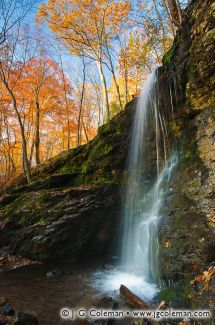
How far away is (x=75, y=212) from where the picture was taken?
29.1 ft


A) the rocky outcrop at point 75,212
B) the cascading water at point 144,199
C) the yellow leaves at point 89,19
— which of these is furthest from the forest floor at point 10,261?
the yellow leaves at point 89,19

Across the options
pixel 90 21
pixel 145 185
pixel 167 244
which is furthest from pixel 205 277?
pixel 90 21

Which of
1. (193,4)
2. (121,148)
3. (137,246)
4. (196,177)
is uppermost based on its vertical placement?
(193,4)

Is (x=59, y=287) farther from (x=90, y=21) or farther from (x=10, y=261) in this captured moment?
(x=90, y=21)

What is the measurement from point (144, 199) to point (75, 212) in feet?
8.49

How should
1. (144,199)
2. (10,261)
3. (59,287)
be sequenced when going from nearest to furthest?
1. (59,287)
2. (144,199)
3. (10,261)

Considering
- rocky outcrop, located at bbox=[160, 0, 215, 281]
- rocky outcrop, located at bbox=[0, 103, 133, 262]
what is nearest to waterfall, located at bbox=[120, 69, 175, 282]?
rocky outcrop, located at bbox=[160, 0, 215, 281]

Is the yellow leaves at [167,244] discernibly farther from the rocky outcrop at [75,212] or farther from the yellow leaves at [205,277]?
the rocky outcrop at [75,212]

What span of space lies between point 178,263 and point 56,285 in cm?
344

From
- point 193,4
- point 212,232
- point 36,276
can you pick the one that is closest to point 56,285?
point 36,276

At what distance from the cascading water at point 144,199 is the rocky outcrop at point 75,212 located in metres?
0.63

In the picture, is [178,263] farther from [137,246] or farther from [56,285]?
[56,285]

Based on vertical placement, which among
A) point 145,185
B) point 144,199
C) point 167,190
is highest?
point 145,185

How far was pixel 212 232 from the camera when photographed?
5.52 meters
